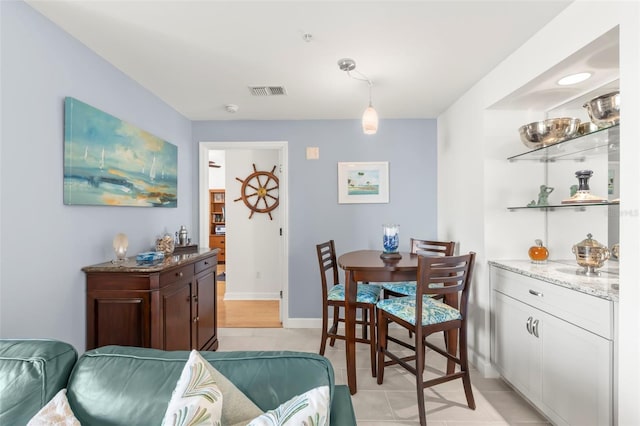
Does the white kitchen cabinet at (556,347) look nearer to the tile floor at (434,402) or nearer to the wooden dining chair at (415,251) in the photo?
the tile floor at (434,402)

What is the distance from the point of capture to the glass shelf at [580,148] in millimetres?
1655

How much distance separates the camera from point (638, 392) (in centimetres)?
126

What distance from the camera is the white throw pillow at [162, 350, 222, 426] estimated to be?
0.81 metres

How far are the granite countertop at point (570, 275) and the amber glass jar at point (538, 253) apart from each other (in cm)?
4

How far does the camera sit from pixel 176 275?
2.16 meters

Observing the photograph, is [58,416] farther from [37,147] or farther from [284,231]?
[284,231]

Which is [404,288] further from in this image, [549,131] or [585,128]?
[585,128]

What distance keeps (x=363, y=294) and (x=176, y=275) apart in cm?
146

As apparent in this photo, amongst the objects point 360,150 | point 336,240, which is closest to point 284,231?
point 336,240

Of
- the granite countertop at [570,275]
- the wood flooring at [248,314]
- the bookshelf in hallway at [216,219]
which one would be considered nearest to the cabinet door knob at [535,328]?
the granite countertop at [570,275]

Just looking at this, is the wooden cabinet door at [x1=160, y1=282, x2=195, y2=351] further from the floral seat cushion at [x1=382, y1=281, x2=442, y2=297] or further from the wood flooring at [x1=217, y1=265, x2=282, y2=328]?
the floral seat cushion at [x1=382, y1=281, x2=442, y2=297]

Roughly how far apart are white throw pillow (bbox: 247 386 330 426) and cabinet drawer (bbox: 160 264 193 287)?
4.84 feet

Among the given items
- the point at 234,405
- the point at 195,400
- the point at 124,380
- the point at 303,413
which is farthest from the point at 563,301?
the point at 124,380

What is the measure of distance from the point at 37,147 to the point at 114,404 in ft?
4.86
